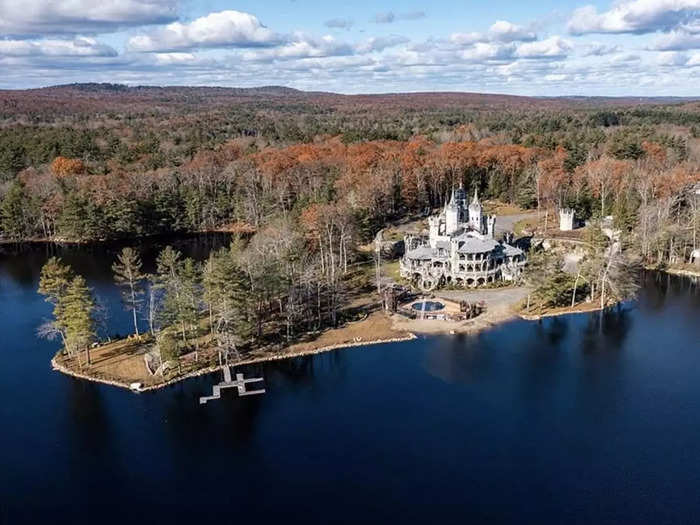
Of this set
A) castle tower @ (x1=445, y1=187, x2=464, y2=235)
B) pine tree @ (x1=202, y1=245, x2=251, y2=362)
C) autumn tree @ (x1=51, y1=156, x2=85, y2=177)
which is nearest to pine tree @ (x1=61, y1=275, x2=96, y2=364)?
pine tree @ (x1=202, y1=245, x2=251, y2=362)

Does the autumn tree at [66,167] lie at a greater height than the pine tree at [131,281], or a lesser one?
greater

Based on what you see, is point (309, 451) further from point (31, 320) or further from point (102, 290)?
point (102, 290)

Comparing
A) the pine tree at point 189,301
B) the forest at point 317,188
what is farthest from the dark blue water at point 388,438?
the forest at point 317,188

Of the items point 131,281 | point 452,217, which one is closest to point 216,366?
point 131,281

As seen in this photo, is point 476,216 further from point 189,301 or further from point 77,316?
point 77,316

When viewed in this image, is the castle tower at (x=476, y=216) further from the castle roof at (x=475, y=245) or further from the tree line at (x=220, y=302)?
the tree line at (x=220, y=302)

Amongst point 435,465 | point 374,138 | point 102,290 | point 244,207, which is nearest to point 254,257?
point 102,290

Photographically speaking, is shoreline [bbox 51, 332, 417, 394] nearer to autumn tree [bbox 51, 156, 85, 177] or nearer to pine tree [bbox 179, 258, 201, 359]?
pine tree [bbox 179, 258, 201, 359]
